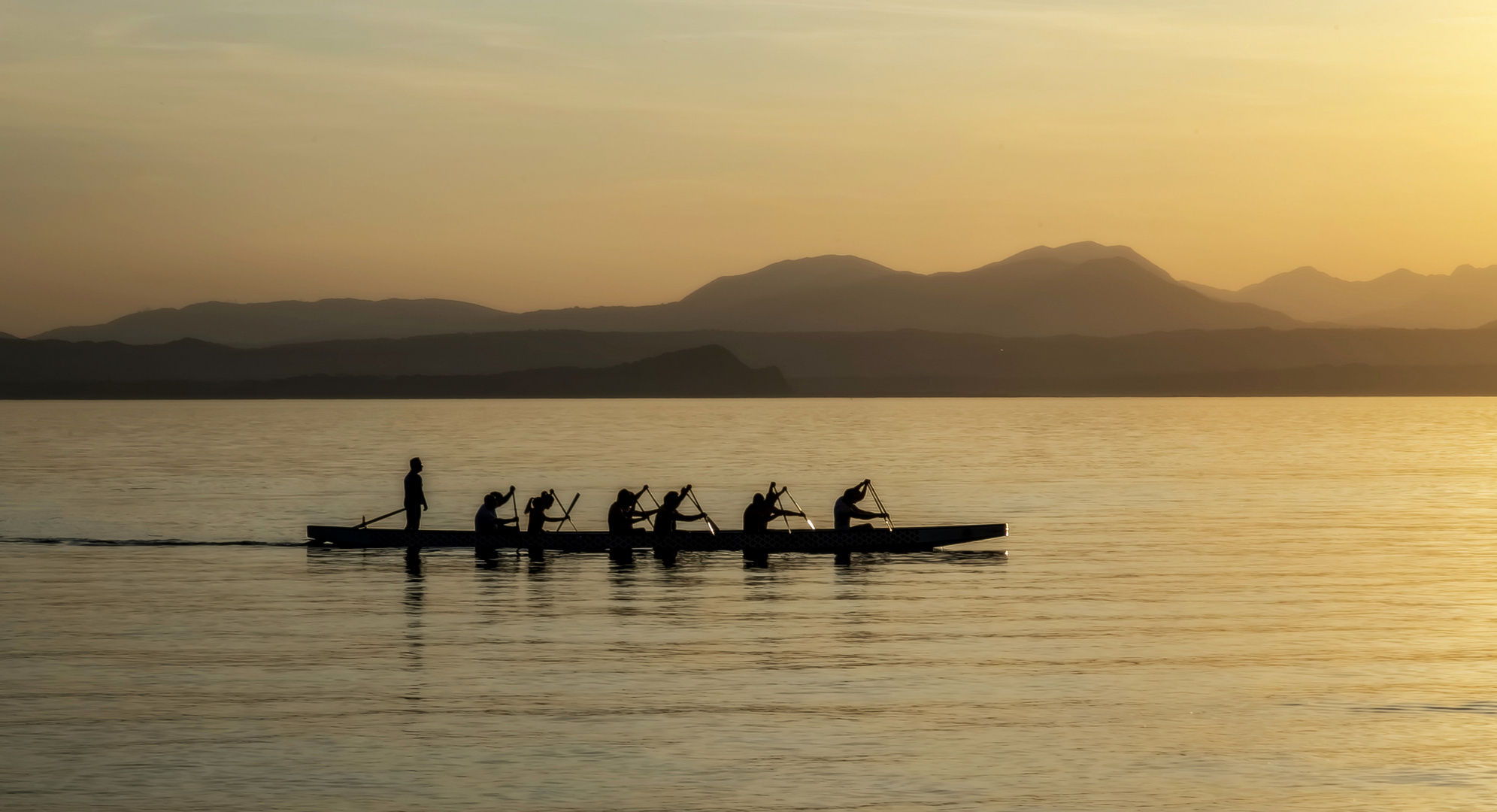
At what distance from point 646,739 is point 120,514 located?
4655 centimetres

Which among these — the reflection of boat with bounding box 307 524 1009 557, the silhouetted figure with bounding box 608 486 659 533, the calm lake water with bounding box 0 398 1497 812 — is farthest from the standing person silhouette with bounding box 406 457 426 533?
the silhouetted figure with bounding box 608 486 659 533

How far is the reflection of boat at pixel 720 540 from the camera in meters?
39.2

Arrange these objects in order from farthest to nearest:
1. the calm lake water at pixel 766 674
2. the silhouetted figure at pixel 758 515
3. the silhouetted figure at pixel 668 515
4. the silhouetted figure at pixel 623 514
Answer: the silhouetted figure at pixel 758 515
the silhouetted figure at pixel 668 515
the silhouetted figure at pixel 623 514
the calm lake water at pixel 766 674

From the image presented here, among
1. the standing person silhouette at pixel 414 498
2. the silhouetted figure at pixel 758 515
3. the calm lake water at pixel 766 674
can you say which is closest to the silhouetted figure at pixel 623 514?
the calm lake water at pixel 766 674

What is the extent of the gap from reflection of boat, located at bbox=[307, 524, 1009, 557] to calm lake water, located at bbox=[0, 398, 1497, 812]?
23.9 inches

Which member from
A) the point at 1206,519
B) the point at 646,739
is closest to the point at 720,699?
the point at 646,739

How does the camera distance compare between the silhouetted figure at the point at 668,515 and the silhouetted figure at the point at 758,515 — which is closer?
the silhouetted figure at the point at 668,515

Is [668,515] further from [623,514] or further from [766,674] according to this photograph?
[766,674]

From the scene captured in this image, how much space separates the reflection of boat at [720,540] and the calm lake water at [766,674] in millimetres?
607

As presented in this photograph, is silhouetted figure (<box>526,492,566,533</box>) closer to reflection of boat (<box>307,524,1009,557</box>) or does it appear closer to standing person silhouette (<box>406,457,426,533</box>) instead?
reflection of boat (<box>307,524,1009,557</box>)

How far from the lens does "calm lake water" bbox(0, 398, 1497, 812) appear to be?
16203 mm

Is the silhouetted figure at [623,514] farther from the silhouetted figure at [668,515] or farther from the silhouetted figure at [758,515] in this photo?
the silhouetted figure at [758,515]

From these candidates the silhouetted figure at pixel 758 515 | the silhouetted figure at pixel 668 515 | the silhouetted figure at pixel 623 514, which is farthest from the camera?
the silhouetted figure at pixel 758 515

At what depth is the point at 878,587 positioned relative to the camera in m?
33.3
